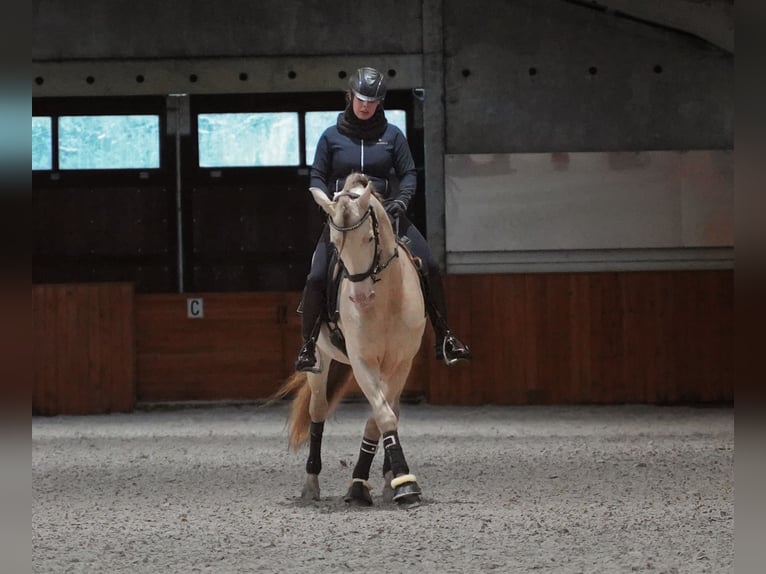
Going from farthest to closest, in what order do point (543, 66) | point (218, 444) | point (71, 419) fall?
point (543, 66) → point (71, 419) → point (218, 444)

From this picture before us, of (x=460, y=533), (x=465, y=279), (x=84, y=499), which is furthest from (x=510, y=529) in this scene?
(x=465, y=279)

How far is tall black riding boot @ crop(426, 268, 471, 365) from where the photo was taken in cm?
762

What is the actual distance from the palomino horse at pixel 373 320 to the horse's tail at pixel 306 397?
21 centimetres

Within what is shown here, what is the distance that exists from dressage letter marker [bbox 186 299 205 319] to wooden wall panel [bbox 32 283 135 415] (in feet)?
2.37

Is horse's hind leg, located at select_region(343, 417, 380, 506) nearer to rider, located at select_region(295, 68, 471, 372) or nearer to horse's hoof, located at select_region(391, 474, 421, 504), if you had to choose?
horse's hoof, located at select_region(391, 474, 421, 504)

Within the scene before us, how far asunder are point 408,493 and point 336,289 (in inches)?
51.4

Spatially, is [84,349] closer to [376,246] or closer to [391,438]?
[391,438]

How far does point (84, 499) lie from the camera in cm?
793

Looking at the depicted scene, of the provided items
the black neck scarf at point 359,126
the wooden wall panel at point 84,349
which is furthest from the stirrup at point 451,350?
the wooden wall panel at point 84,349

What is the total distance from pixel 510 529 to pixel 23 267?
4479 millimetres

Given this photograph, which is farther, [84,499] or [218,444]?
[218,444]

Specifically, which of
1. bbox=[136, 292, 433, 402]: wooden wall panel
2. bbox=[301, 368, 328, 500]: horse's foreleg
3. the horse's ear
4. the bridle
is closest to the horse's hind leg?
bbox=[301, 368, 328, 500]: horse's foreleg

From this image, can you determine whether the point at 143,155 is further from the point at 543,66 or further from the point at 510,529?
the point at 510,529

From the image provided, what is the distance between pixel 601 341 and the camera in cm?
1527
